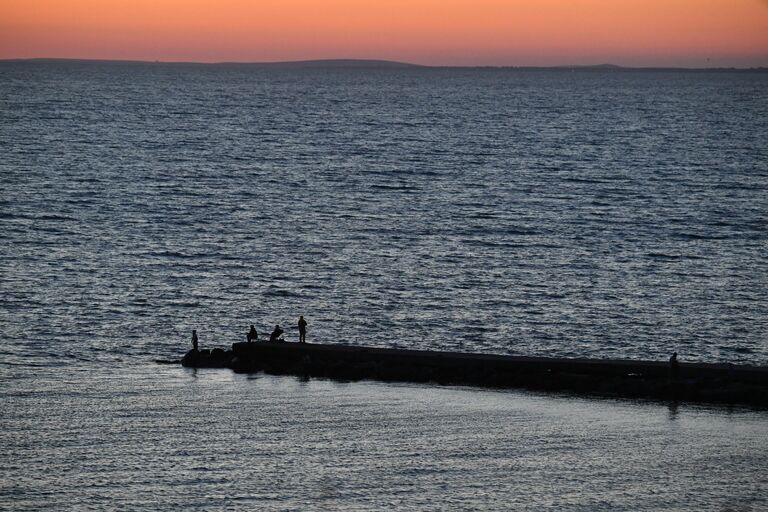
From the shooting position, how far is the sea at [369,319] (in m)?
29.5

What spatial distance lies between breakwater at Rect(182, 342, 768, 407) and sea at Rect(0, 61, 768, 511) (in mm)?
944

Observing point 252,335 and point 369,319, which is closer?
point 252,335

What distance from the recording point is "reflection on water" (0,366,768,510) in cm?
2811

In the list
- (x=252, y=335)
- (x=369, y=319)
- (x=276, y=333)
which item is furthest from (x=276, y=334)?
(x=369, y=319)

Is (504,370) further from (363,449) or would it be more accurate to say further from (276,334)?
(363,449)

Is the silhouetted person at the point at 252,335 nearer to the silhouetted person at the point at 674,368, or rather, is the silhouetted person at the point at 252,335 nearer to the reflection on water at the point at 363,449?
the reflection on water at the point at 363,449

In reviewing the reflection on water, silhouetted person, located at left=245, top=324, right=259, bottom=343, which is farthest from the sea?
silhouetted person, located at left=245, top=324, right=259, bottom=343

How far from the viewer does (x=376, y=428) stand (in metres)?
34.0

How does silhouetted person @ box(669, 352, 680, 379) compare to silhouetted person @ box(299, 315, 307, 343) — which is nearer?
silhouetted person @ box(669, 352, 680, 379)

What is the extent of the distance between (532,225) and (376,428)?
4685 centimetres

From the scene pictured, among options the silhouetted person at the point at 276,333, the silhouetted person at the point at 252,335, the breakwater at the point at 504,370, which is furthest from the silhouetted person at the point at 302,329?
the silhouetted person at the point at 252,335

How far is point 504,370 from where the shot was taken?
133 ft

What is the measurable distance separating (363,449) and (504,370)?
10.0m

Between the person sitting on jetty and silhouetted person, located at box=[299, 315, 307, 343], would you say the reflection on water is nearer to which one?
silhouetted person, located at box=[299, 315, 307, 343]
